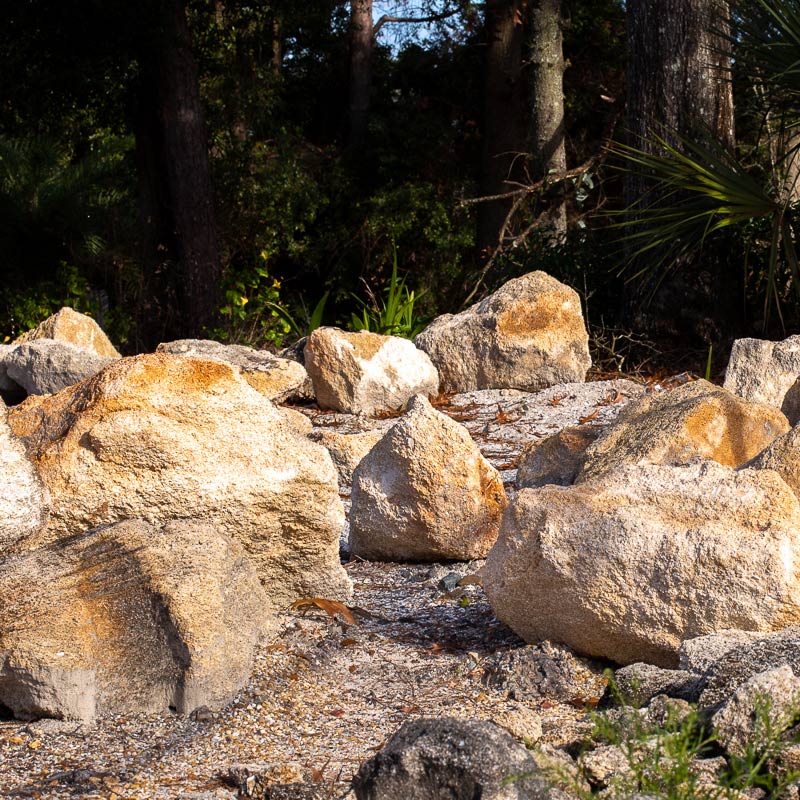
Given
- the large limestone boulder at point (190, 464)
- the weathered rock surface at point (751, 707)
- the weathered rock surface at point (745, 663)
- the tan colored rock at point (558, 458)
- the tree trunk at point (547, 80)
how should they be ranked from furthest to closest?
the tree trunk at point (547, 80)
the tan colored rock at point (558, 458)
the large limestone boulder at point (190, 464)
the weathered rock surface at point (745, 663)
the weathered rock surface at point (751, 707)

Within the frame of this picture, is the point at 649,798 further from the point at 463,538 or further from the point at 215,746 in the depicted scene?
the point at 463,538

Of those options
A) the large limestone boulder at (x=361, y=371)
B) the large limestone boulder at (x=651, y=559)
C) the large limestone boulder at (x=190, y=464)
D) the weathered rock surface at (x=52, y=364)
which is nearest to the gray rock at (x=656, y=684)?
the large limestone boulder at (x=651, y=559)

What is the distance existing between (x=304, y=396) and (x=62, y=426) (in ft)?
12.7

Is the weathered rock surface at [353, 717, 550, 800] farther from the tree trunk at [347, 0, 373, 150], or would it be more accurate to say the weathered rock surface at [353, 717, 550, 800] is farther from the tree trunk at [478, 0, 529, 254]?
the tree trunk at [347, 0, 373, 150]

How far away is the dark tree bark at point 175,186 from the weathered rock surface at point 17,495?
6533 mm

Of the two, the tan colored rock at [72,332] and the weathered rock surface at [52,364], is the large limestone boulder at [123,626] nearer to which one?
the weathered rock surface at [52,364]

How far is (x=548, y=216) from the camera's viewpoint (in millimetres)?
9844

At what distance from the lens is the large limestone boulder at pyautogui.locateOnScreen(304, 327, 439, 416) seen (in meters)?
6.49

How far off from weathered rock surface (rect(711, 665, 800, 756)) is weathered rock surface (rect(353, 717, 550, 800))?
38 cm

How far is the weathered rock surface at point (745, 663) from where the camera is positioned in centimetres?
221

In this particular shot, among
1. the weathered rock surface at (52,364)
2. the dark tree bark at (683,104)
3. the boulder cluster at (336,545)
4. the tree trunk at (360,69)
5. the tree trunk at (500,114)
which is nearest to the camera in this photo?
the boulder cluster at (336,545)

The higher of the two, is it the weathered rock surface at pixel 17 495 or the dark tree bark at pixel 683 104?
the dark tree bark at pixel 683 104

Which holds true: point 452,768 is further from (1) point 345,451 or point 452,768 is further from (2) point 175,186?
(2) point 175,186

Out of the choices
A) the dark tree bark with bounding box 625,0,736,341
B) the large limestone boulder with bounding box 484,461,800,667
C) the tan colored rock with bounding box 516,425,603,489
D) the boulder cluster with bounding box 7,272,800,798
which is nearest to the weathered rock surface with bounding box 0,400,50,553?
the boulder cluster with bounding box 7,272,800,798
